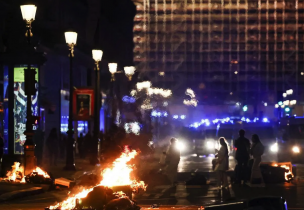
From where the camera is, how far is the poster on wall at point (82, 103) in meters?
27.8

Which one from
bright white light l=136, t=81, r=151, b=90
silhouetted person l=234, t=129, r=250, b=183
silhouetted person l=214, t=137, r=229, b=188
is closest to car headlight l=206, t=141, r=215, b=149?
bright white light l=136, t=81, r=151, b=90

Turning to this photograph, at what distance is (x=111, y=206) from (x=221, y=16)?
97.3m

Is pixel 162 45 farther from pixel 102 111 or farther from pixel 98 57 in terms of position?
pixel 98 57

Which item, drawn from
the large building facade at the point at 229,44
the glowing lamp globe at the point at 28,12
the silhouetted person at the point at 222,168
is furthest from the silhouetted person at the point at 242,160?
the large building facade at the point at 229,44

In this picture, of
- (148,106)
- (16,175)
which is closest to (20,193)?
(16,175)

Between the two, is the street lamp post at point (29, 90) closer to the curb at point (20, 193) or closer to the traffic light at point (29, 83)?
the traffic light at point (29, 83)

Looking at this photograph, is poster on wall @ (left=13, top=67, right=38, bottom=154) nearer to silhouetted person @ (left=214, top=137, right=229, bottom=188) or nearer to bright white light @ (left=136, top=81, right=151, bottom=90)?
silhouetted person @ (left=214, top=137, right=229, bottom=188)

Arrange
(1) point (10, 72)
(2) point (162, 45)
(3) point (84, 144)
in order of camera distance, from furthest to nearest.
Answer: (2) point (162, 45) < (3) point (84, 144) < (1) point (10, 72)

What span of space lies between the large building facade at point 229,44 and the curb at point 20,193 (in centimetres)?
8265

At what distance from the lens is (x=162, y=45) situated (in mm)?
102188

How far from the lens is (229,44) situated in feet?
349

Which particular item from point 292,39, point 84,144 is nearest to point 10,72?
point 84,144

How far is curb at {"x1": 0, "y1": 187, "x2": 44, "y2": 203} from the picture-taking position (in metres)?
15.4

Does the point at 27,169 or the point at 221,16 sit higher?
the point at 221,16
